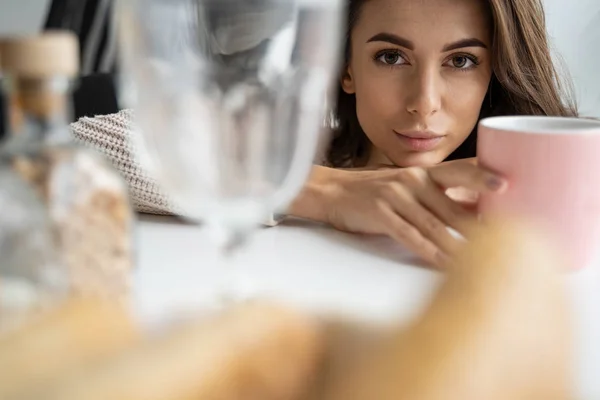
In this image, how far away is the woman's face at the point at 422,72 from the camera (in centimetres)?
91

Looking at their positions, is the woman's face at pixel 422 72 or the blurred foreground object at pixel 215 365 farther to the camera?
the woman's face at pixel 422 72

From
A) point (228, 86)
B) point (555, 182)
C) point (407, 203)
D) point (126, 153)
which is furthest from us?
point (126, 153)

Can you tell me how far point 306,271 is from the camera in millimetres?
497

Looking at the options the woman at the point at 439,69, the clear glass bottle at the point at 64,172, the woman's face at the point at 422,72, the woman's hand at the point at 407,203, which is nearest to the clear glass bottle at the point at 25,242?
the clear glass bottle at the point at 64,172

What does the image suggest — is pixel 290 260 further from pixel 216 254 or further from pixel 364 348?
pixel 364 348

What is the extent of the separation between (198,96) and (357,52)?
0.78 m

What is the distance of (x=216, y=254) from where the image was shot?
53 cm

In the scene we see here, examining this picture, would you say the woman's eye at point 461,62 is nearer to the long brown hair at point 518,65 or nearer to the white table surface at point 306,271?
the long brown hair at point 518,65

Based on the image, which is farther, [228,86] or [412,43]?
[412,43]

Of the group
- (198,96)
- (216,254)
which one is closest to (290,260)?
(216,254)

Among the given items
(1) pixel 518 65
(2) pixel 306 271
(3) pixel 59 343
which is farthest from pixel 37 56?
(1) pixel 518 65

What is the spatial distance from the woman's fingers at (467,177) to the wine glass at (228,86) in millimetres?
217

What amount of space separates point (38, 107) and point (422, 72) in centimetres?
72

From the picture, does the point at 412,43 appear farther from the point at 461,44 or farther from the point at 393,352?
the point at 393,352
